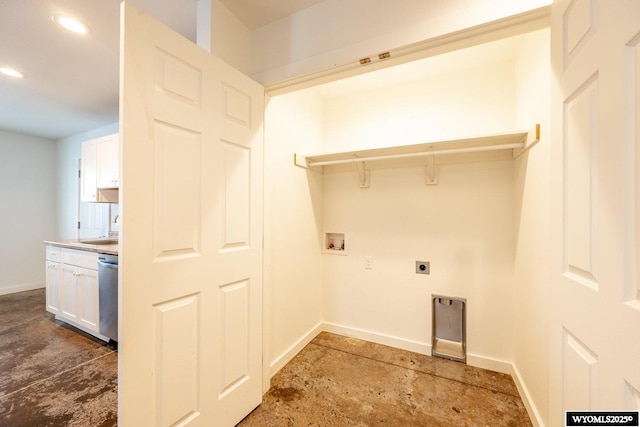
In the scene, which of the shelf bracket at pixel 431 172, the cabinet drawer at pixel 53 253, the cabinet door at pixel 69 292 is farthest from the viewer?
the cabinet drawer at pixel 53 253

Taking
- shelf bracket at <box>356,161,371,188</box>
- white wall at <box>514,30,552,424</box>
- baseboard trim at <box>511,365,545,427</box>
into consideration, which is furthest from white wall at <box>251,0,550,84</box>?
baseboard trim at <box>511,365,545,427</box>

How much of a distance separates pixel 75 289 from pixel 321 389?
9.46 feet

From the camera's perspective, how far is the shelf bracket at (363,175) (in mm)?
2525

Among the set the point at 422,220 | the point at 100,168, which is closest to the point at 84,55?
the point at 100,168

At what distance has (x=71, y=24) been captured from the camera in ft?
5.65

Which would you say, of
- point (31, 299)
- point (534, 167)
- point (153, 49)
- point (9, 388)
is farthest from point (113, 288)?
point (534, 167)

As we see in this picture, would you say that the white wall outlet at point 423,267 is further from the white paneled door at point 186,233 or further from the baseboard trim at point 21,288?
the baseboard trim at point 21,288

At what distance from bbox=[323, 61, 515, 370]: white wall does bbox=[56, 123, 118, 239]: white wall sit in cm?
436

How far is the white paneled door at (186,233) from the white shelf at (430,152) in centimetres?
91

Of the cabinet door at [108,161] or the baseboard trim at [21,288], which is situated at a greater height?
the cabinet door at [108,161]

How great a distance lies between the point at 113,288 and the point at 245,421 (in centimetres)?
179

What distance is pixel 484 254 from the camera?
7.00ft

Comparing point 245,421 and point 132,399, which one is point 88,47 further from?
point 245,421

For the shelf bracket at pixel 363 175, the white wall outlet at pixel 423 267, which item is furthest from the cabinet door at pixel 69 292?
the white wall outlet at pixel 423 267
